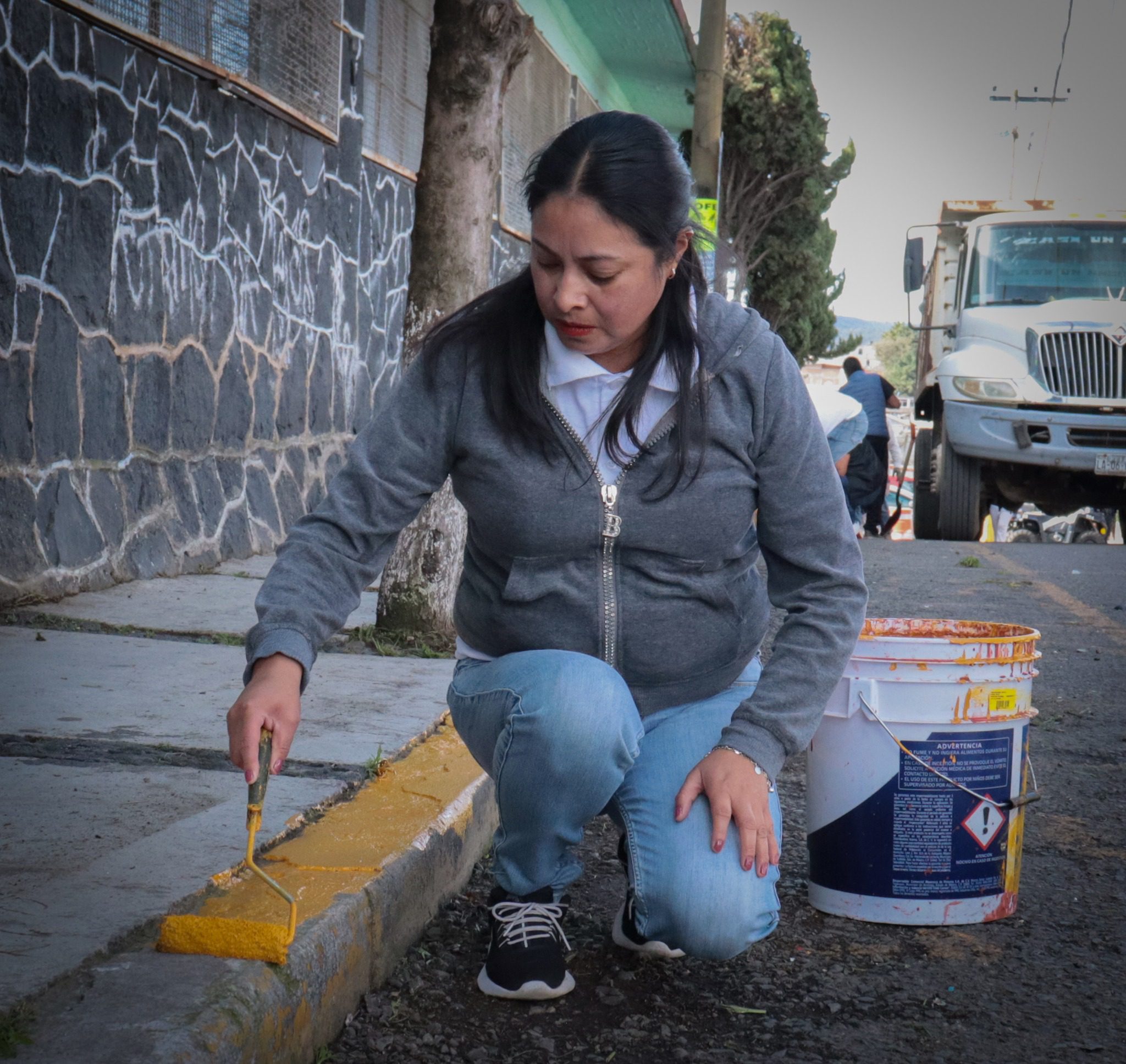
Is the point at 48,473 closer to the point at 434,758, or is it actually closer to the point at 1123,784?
the point at 434,758

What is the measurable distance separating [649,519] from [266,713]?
782 millimetres

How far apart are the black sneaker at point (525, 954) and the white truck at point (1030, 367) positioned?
365 inches

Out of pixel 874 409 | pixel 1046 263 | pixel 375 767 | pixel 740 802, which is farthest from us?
pixel 874 409

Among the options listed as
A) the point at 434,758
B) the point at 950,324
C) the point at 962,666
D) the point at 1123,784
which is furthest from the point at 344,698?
the point at 950,324

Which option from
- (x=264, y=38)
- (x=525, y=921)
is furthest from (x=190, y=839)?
(x=264, y=38)

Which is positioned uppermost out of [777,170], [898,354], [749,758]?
[898,354]

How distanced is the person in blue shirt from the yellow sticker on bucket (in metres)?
9.78

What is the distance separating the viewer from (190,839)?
245 centimetres

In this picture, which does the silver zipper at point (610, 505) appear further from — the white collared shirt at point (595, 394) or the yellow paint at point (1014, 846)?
the yellow paint at point (1014, 846)

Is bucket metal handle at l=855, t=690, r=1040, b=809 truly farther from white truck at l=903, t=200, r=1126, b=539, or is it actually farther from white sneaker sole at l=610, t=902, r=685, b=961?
white truck at l=903, t=200, r=1126, b=539

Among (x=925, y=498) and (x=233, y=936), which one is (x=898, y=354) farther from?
(x=233, y=936)

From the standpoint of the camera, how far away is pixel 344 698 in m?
3.78

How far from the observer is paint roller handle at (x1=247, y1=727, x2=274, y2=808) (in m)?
1.88

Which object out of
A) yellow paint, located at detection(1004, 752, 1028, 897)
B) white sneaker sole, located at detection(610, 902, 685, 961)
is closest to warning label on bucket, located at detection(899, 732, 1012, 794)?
yellow paint, located at detection(1004, 752, 1028, 897)
